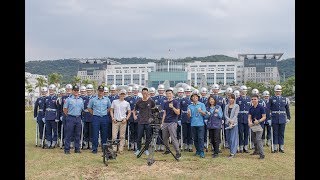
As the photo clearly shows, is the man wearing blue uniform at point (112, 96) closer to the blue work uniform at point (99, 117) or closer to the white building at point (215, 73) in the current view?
the blue work uniform at point (99, 117)

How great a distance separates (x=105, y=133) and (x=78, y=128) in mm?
801

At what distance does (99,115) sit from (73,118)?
77cm

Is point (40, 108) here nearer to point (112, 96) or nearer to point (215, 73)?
point (112, 96)

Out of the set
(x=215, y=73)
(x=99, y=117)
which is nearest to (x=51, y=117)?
(x=99, y=117)

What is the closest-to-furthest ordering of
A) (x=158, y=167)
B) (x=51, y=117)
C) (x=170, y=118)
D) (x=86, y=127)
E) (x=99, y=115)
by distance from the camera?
(x=158, y=167), (x=170, y=118), (x=99, y=115), (x=51, y=117), (x=86, y=127)

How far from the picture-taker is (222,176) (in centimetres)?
812

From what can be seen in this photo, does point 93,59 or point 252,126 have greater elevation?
point 93,59

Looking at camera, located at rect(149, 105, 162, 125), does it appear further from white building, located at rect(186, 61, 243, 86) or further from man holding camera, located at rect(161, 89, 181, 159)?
white building, located at rect(186, 61, 243, 86)

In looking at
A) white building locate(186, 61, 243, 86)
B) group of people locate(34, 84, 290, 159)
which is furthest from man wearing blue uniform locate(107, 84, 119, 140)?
white building locate(186, 61, 243, 86)

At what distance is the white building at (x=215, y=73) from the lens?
104188 millimetres

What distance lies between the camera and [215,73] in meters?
105

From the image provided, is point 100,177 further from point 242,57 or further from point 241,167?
point 242,57

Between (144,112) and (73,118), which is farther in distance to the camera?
(73,118)

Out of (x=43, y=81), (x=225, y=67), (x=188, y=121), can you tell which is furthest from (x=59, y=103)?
(x=225, y=67)
